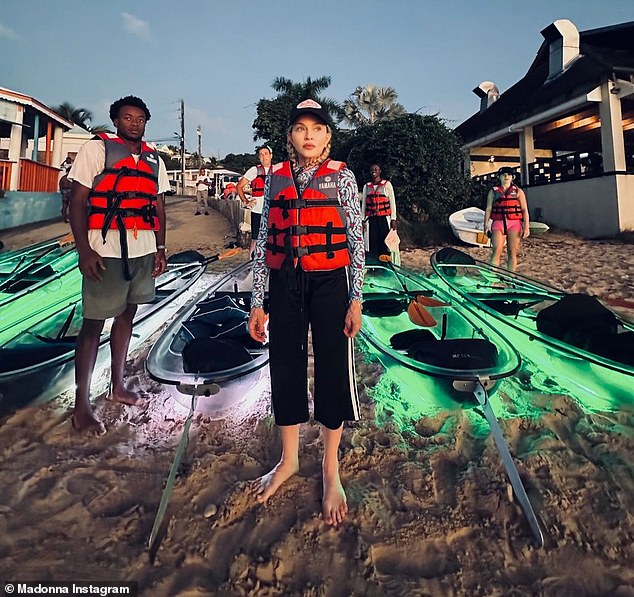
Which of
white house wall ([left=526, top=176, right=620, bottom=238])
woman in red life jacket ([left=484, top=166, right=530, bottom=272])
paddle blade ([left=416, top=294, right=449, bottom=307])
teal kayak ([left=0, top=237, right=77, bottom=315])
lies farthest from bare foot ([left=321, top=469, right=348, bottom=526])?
white house wall ([left=526, top=176, right=620, bottom=238])

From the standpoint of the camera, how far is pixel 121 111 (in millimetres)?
2459

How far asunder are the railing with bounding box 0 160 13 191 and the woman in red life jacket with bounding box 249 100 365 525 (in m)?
16.4

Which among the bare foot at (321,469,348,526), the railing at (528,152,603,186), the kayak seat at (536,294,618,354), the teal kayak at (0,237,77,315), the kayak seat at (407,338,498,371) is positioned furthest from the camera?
the railing at (528,152,603,186)

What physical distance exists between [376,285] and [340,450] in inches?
153

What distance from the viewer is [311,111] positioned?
180cm

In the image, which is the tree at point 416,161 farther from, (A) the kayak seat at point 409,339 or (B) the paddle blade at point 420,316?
(A) the kayak seat at point 409,339

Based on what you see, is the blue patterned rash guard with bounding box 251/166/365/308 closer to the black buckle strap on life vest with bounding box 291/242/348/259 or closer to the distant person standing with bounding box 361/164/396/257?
the black buckle strap on life vest with bounding box 291/242/348/259

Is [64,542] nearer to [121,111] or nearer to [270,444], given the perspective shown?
[270,444]

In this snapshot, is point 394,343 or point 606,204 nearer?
point 394,343

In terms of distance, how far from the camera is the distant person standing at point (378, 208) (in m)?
6.91

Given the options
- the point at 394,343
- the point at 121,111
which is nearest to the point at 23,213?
the point at 121,111

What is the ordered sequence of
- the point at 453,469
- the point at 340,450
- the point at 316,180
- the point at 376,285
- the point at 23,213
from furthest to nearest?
the point at 23,213 → the point at 376,285 → the point at 340,450 → the point at 453,469 → the point at 316,180

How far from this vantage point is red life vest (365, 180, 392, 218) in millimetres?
6930

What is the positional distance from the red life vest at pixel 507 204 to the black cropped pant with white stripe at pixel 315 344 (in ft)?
18.5
